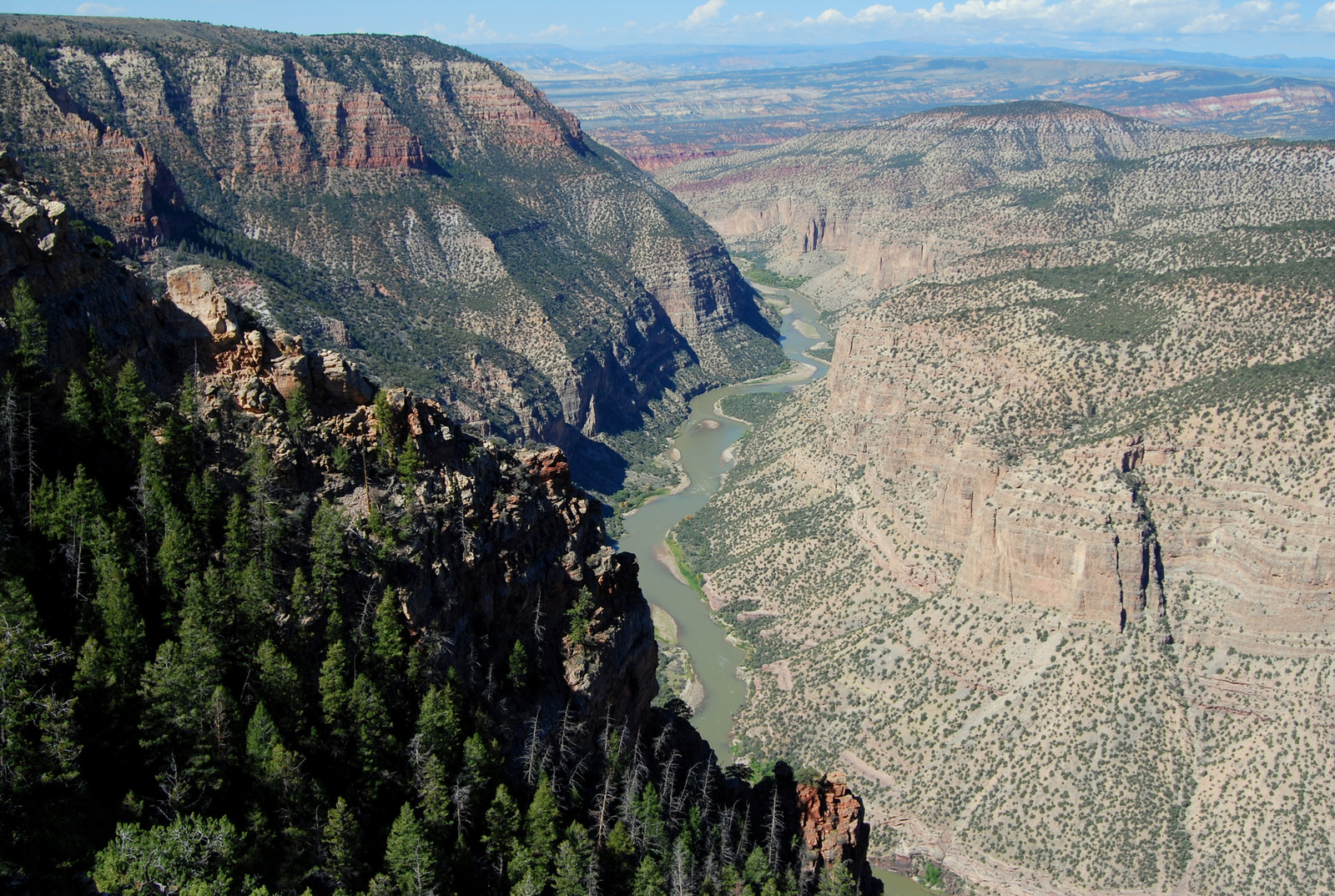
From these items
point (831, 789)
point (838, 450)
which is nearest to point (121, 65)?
point (838, 450)

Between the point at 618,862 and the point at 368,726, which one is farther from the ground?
the point at 368,726

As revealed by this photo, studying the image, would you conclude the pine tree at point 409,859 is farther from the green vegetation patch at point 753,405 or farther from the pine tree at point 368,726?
the green vegetation patch at point 753,405

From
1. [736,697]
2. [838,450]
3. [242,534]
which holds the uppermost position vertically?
[242,534]

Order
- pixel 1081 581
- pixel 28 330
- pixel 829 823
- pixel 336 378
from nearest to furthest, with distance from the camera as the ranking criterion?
pixel 28 330 → pixel 336 378 → pixel 829 823 → pixel 1081 581

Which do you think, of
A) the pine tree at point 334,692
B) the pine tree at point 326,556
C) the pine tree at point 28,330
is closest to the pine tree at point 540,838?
the pine tree at point 334,692

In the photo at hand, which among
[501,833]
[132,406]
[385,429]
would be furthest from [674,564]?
[132,406]

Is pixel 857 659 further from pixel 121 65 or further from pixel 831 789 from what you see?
pixel 121 65

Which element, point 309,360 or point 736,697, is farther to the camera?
point 736,697

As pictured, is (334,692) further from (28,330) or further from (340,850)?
(28,330)
